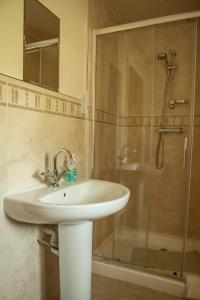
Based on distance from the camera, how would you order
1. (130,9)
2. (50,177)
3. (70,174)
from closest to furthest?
(50,177) → (70,174) → (130,9)

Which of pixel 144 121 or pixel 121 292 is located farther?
pixel 144 121

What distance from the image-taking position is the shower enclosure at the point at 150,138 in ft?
6.45

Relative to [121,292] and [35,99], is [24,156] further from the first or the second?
[121,292]

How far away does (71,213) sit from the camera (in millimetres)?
901

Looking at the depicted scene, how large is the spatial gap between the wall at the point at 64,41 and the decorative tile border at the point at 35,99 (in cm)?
5

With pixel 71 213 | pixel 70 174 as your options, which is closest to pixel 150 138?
pixel 70 174

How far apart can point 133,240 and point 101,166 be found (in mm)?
782

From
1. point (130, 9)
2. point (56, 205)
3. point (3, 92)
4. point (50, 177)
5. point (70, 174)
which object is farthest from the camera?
point (130, 9)

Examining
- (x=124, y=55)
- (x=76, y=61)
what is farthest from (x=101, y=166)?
(x=124, y=55)

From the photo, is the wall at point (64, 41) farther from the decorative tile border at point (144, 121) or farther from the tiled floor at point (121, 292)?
the tiled floor at point (121, 292)

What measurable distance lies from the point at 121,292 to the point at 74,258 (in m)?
0.64

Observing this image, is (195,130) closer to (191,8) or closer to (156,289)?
(191,8)

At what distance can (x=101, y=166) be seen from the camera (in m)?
1.98

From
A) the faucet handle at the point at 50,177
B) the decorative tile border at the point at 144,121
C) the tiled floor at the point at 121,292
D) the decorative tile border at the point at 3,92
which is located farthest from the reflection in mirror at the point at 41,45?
the tiled floor at the point at 121,292
